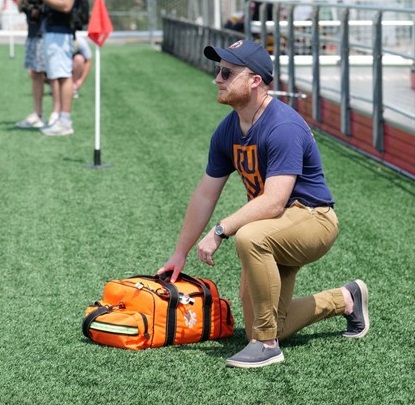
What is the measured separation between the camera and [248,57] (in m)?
4.92

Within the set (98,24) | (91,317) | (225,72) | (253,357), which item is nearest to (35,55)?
(98,24)

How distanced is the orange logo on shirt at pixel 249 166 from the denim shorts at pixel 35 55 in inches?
285

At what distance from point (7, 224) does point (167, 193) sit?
1.57 m

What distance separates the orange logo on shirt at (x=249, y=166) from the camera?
4.96 metres

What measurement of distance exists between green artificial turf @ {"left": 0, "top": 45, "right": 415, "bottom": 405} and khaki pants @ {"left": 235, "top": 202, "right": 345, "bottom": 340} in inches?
6.2

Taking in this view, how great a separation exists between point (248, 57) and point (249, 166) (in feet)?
1.55

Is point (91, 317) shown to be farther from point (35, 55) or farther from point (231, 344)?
point (35, 55)

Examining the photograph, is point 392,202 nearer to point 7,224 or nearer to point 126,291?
point 7,224

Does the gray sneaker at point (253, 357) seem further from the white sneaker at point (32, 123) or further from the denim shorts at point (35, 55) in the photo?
the white sneaker at point (32, 123)

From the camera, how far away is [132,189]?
913 centimetres

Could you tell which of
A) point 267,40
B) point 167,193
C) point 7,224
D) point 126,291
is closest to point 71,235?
point 7,224

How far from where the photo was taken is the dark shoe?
208 inches

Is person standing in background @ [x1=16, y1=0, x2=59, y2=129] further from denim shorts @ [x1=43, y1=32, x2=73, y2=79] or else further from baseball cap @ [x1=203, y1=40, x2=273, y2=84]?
baseball cap @ [x1=203, y1=40, x2=273, y2=84]

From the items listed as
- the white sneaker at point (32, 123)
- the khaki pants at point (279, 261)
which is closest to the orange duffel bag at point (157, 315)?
the khaki pants at point (279, 261)
